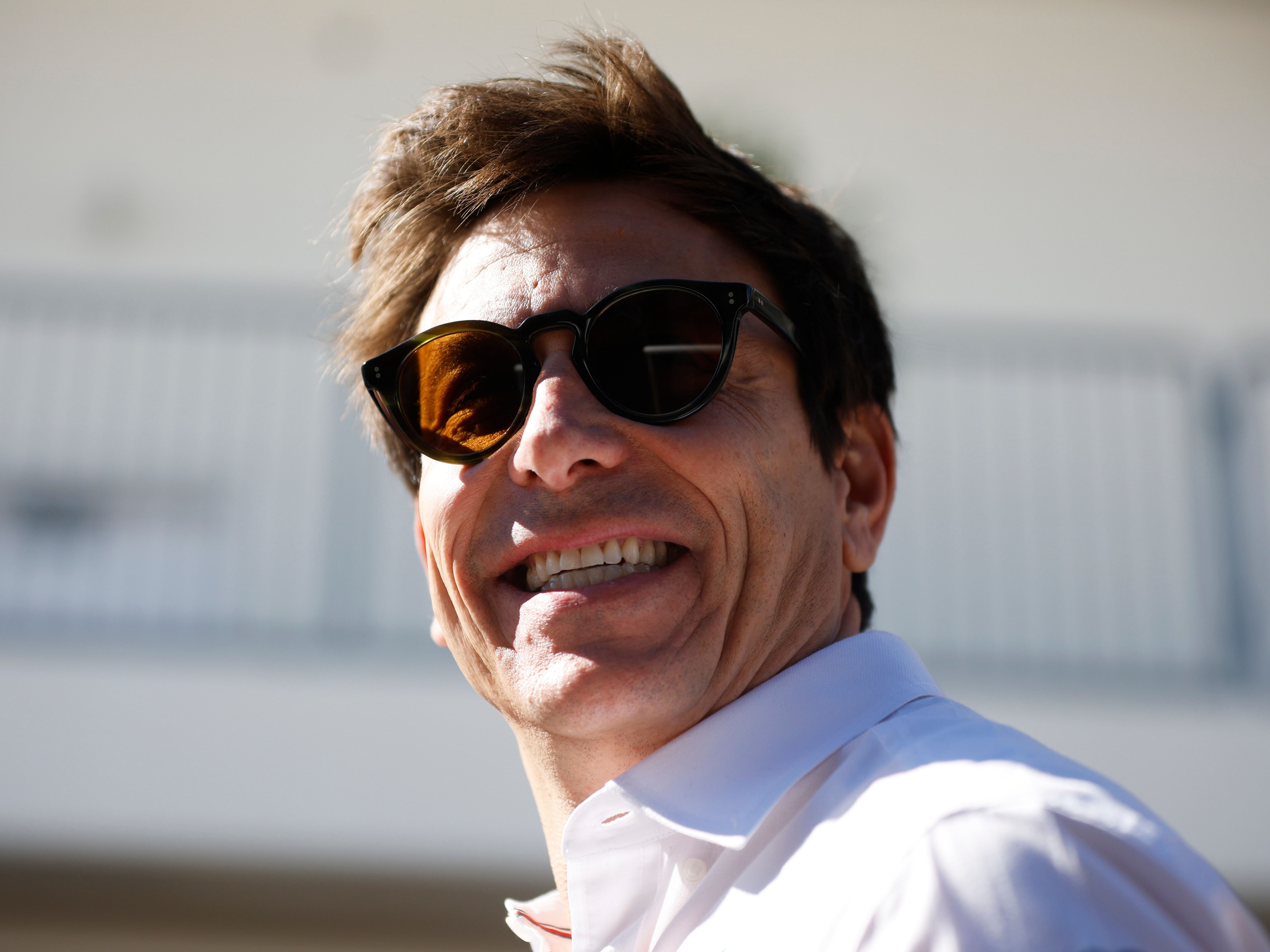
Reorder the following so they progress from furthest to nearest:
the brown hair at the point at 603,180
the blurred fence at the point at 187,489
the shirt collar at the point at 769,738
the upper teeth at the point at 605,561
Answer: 1. the blurred fence at the point at 187,489
2. the brown hair at the point at 603,180
3. the upper teeth at the point at 605,561
4. the shirt collar at the point at 769,738

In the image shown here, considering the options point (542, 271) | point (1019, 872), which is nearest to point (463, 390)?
point (542, 271)

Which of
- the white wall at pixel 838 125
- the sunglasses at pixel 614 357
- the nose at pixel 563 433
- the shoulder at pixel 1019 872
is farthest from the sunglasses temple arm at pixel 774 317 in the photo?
the white wall at pixel 838 125

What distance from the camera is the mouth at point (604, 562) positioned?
5.02 ft

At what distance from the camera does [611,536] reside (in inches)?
59.2

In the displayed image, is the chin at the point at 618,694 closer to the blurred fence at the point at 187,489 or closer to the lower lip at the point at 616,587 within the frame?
the lower lip at the point at 616,587

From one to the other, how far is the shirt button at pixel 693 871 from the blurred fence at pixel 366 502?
400cm

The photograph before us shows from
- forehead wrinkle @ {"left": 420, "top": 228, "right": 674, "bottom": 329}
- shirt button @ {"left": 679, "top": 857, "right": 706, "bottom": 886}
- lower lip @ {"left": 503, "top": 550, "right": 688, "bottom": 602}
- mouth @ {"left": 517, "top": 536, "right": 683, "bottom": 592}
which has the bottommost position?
shirt button @ {"left": 679, "top": 857, "right": 706, "bottom": 886}

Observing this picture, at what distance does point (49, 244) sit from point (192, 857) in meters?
4.26

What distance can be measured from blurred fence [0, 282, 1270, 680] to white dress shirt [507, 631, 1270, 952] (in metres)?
3.91

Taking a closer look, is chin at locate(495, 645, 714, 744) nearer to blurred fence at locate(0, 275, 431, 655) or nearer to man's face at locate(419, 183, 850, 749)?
man's face at locate(419, 183, 850, 749)

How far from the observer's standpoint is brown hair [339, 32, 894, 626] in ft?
5.78

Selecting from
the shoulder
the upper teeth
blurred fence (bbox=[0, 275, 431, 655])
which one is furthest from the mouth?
blurred fence (bbox=[0, 275, 431, 655])

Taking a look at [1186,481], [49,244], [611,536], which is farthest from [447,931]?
[49,244]

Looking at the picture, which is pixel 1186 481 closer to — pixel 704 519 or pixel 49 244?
pixel 704 519
